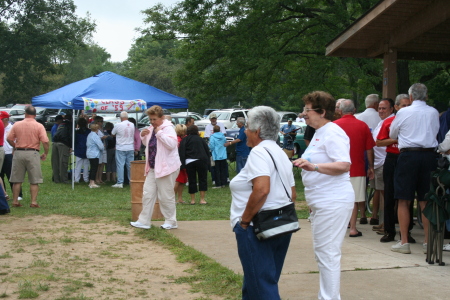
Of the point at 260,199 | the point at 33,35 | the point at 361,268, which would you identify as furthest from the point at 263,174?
the point at 33,35

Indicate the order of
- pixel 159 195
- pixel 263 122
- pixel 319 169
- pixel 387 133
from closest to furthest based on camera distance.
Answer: pixel 263 122
pixel 319 169
pixel 387 133
pixel 159 195

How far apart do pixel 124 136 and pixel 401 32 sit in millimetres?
8188

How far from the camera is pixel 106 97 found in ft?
50.2

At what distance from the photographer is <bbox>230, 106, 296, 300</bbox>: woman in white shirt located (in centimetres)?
394

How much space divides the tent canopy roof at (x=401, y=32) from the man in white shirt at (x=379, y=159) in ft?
4.87

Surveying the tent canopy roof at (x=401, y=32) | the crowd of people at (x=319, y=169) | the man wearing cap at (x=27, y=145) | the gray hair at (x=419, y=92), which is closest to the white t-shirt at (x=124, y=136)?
the crowd of people at (x=319, y=169)

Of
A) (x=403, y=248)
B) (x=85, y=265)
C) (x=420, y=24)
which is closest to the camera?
(x=85, y=265)

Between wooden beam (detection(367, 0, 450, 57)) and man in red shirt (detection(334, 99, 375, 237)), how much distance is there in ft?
6.51

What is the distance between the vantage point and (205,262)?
21.0 feet

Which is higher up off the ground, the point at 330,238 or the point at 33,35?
the point at 33,35

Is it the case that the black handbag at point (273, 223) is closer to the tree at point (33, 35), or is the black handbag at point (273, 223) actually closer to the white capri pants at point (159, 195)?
the white capri pants at point (159, 195)

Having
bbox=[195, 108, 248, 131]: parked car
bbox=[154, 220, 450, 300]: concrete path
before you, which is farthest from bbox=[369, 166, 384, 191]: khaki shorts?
bbox=[195, 108, 248, 131]: parked car

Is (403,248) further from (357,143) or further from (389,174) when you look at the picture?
(357,143)

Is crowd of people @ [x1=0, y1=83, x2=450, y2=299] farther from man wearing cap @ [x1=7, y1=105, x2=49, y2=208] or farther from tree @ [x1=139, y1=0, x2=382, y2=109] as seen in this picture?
tree @ [x1=139, y1=0, x2=382, y2=109]
